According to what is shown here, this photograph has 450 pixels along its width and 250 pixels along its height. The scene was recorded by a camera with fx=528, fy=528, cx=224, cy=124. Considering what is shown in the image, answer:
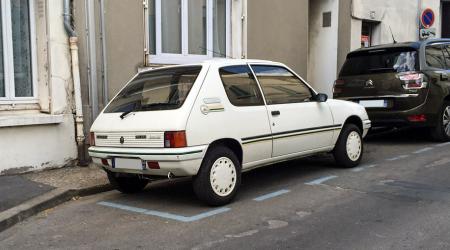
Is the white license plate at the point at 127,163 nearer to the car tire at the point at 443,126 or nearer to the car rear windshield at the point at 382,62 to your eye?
the car rear windshield at the point at 382,62

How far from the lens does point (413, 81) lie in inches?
355

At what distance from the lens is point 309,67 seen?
14.3 m

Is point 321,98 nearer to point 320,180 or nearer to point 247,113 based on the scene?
point 320,180

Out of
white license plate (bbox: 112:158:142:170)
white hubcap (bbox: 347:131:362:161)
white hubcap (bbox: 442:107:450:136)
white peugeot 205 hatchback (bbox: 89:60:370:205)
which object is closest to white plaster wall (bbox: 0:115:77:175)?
white peugeot 205 hatchback (bbox: 89:60:370:205)

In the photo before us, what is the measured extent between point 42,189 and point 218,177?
91.7 inches

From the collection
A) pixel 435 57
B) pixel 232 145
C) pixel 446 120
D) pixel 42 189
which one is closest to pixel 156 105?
pixel 232 145

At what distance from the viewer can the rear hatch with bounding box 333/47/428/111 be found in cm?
905

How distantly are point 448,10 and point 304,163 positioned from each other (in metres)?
13.8

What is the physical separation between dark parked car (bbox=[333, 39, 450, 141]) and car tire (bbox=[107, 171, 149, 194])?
4.68 metres

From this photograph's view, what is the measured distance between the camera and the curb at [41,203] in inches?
210

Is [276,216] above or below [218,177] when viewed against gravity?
below

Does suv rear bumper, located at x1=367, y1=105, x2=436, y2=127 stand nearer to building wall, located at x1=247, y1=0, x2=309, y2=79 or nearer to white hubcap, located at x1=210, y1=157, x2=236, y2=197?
building wall, located at x1=247, y1=0, x2=309, y2=79

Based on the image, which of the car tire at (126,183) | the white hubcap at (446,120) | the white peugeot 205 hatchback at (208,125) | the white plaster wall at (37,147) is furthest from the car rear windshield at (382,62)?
the white plaster wall at (37,147)

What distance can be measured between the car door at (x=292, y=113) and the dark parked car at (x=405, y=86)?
2532mm
